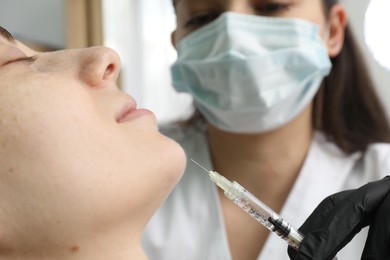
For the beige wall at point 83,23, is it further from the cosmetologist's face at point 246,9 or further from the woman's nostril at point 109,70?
the woman's nostril at point 109,70

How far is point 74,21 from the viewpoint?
2.15m

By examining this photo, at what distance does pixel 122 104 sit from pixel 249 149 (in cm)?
68

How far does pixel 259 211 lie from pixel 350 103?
0.81 m

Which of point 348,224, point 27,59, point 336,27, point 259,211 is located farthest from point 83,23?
point 348,224

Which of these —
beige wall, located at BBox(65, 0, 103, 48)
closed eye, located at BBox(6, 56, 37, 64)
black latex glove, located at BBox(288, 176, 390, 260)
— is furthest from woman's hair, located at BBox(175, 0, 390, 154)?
beige wall, located at BBox(65, 0, 103, 48)

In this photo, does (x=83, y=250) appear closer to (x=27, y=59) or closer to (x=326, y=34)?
(x=27, y=59)

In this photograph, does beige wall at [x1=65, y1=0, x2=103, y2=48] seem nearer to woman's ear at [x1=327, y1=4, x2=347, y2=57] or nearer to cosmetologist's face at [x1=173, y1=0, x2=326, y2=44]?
cosmetologist's face at [x1=173, y1=0, x2=326, y2=44]

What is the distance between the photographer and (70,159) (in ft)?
2.16

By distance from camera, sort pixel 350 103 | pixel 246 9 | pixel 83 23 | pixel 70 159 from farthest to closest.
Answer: pixel 83 23 < pixel 350 103 < pixel 246 9 < pixel 70 159

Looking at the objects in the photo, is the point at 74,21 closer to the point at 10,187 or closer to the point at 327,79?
the point at 327,79

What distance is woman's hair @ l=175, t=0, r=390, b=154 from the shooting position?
4.75 feet

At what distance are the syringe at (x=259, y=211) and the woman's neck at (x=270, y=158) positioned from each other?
1.71 ft

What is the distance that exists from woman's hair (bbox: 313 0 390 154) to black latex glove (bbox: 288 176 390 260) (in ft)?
2.08

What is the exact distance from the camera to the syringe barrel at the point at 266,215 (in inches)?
30.2
